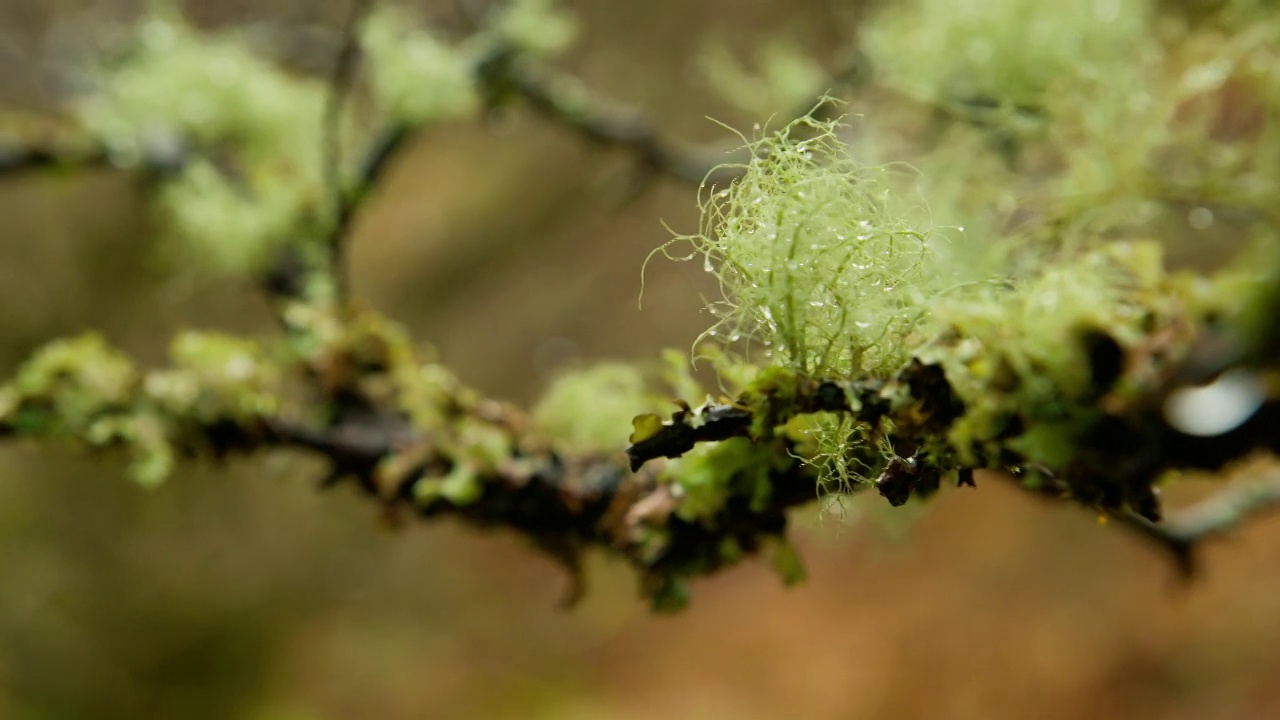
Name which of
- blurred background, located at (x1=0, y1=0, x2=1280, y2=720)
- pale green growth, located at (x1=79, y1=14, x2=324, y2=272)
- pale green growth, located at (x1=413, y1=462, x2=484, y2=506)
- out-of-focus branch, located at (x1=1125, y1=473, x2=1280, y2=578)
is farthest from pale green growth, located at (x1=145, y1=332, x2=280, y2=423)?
blurred background, located at (x1=0, y1=0, x2=1280, y2=720)

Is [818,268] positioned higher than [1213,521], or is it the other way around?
[1213,521]

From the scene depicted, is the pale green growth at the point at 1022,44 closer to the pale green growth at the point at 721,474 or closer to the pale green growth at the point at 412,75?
the pale green growth at the point at 721,474

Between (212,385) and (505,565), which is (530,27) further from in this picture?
(505,565)

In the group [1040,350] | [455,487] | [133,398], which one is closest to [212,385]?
[133,398]

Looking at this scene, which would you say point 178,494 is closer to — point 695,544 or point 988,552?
point 988,552

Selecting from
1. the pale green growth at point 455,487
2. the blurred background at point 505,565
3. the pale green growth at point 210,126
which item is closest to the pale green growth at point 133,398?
the pale green growth at point 455,487

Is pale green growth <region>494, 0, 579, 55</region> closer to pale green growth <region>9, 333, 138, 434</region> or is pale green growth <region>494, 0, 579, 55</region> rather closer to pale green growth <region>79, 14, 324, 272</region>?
pale green growth <region>79, 14, 324, 272</region>
